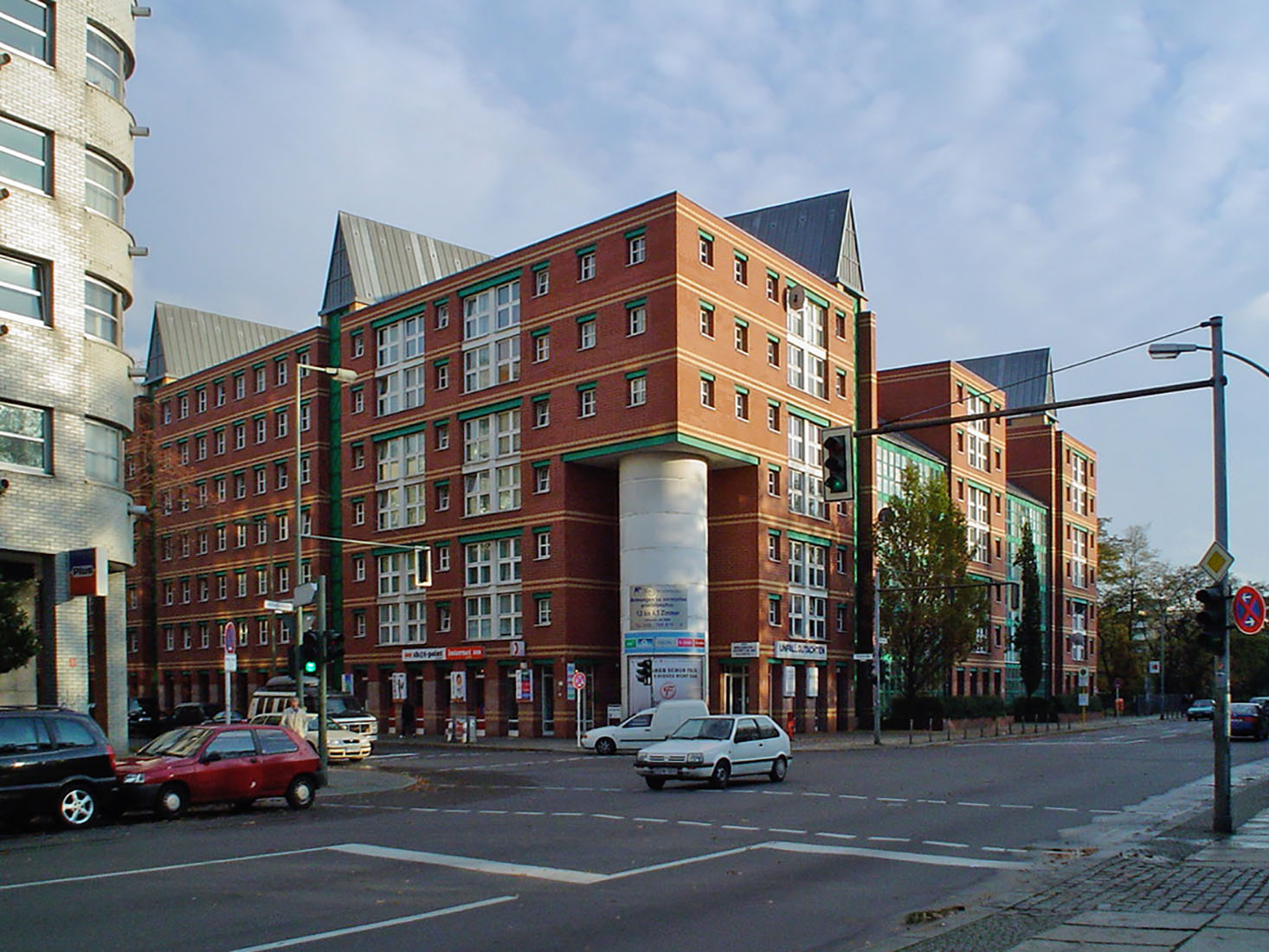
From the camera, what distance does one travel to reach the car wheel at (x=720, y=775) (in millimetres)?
25328

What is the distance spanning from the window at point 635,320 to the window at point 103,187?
24.1 m

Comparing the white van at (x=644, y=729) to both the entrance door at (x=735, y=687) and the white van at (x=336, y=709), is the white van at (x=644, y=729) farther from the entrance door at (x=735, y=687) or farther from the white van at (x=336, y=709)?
the entrance door at (x=735, y=687)

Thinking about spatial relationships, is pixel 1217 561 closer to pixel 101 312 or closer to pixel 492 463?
pixel 101 312

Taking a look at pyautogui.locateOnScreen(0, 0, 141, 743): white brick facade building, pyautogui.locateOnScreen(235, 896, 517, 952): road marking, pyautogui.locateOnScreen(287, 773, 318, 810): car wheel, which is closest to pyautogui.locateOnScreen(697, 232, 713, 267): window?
pyautogui.locateOnScreen(0, 0, 141, 743): white brick facade building

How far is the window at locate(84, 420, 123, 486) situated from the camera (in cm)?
2866

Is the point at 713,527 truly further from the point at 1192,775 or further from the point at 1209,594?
the point at 1209,594

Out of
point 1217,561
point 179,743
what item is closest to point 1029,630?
point 1217,561

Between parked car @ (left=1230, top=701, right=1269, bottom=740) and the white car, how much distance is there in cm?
2881

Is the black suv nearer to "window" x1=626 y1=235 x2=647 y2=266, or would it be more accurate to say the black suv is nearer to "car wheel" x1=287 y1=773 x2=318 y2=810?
"car wheel" x1=287 y1=773 x2=318 y2=810

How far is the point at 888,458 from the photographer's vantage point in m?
66.9

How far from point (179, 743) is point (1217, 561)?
53.6ft

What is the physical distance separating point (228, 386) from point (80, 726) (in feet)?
195

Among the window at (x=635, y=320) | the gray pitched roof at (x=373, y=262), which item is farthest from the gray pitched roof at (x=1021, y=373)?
the window at (x=635, y=320)

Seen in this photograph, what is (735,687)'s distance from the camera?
178ft
